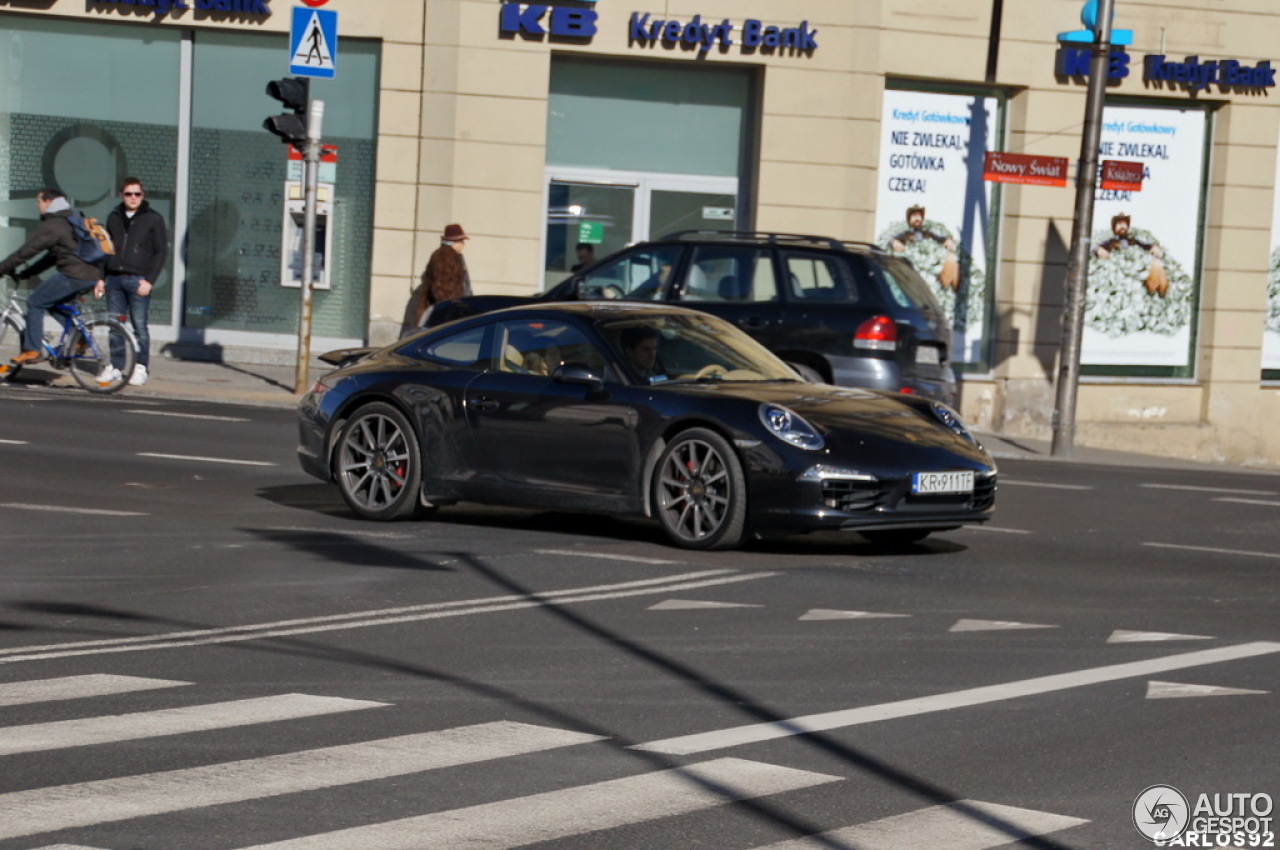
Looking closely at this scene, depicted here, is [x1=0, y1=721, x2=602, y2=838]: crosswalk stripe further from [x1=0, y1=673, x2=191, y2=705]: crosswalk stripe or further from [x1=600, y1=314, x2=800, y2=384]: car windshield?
[x1=600, y1=314, x2=800, y2=384]: car windshield

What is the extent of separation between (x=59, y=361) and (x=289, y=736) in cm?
1431

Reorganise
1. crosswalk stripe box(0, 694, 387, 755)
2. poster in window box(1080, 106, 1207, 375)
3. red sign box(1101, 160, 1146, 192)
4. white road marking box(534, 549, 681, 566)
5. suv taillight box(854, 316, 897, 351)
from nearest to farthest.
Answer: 1. crosswalk stripe box(0, 694, 387, 755)
2. white road marking box(534, 549, 681, 566)
3. suv taillight box(854, 316, 897, 351)
4. red sign box(1101, 160, 1146, 192)
5. poster in window box(1080, 106, 1207, 375)

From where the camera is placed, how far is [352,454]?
1240 centimetres

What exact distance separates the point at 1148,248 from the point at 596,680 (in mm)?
20357

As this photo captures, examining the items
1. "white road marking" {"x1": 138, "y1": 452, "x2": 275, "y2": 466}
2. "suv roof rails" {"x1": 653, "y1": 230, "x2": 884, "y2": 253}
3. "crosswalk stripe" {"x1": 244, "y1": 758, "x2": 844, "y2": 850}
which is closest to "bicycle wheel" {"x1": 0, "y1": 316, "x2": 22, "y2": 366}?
"white road marking" {"x1": 138, "y1": 452, "x2": 275, "y2": 466}

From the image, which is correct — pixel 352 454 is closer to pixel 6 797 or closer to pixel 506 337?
pixel 506 337

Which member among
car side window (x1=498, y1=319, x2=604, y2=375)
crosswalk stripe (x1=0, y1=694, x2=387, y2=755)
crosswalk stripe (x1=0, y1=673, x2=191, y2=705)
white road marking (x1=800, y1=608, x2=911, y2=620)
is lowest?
crosswalk stripe (x1=0, y1=673, x2=191, y2=705)

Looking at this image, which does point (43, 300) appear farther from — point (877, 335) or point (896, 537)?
point (896, 537)

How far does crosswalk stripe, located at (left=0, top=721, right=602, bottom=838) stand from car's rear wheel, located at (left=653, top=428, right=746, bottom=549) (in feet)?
14.4

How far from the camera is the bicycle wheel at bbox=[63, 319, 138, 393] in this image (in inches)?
781

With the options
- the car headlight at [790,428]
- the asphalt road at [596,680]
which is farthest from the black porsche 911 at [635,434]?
the asphalt road at [596,680]

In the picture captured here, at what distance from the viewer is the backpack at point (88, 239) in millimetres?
20266

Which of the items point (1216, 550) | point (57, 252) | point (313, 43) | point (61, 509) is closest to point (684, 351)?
point (1216, 550)

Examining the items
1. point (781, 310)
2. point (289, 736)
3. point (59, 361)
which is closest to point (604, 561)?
point (289, 736)
